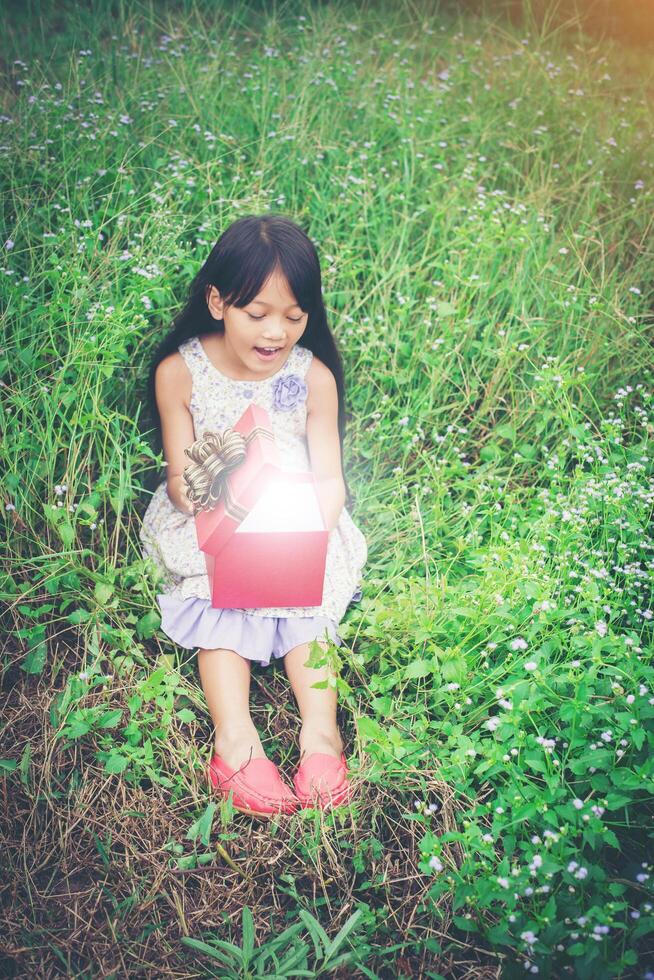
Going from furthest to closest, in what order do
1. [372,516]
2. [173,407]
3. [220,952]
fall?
[372,516] → [173,407] → [220,952]

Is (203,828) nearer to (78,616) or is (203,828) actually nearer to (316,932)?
(316,932)

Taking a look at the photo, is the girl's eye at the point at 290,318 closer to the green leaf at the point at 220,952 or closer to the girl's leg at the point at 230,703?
the girl's leg at the point at 230,703

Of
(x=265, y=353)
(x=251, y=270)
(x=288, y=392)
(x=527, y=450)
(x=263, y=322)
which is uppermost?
(x=251, y=270)

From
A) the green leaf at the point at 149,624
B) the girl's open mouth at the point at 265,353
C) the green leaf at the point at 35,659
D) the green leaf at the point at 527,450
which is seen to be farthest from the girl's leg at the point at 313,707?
the green leaf at the point at 527,450

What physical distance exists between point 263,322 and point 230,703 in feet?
4.07

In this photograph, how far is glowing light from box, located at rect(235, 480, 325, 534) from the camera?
2201mm

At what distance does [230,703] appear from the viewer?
239cm

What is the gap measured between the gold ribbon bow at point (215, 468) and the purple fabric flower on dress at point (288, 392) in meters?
0.40

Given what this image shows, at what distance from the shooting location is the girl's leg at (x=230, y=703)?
2.30 metres

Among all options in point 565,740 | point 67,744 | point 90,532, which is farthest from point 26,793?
point 565,740

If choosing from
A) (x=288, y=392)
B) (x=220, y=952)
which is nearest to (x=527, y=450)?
(x=288, y=392)

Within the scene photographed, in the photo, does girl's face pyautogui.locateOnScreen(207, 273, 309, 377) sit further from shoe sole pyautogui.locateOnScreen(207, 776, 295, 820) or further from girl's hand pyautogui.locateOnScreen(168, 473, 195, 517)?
shoe sole pyautogui.locateOnScreen(207, 776, 295, 820)

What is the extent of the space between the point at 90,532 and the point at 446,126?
2911mm

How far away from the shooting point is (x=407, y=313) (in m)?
3.32
